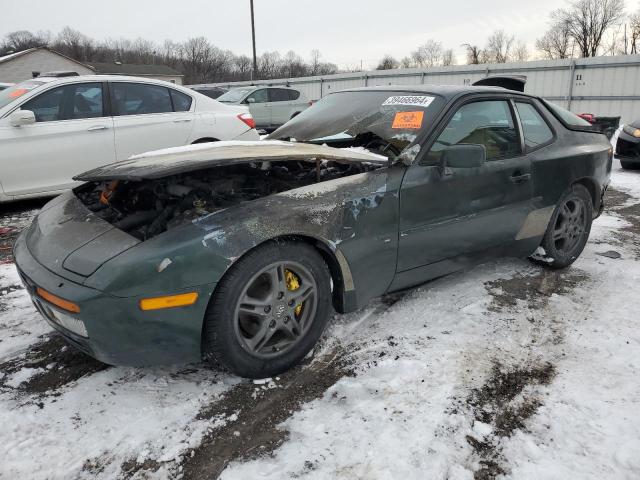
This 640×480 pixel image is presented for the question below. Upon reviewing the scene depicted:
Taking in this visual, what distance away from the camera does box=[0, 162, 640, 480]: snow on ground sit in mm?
1856

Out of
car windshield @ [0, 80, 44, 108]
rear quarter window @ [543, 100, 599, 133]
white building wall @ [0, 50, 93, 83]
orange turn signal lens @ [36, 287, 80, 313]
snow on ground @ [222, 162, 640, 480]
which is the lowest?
snow on ground @ [222, 162, 640, 480]

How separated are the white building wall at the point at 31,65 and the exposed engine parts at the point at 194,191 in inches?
1825

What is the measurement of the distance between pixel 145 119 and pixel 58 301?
423 centimetres

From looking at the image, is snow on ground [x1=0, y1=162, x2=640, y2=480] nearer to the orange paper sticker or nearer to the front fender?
the front fender

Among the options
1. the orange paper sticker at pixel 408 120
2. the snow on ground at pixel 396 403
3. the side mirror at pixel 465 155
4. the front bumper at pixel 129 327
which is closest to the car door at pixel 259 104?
the orange paper sticker at pixel 408 120

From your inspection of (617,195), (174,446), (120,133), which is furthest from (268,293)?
(617,195)

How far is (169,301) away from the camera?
79.4 inches

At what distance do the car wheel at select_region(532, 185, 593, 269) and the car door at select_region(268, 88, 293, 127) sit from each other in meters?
12.2

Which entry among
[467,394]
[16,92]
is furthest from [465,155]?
[16,92]

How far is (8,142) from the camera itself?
5.00 m

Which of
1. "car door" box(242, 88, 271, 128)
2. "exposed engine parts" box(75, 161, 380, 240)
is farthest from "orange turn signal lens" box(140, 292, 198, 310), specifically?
"car door" box(242, 88, 271, 128)

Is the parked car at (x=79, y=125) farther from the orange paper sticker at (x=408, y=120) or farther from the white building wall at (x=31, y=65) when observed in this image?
the white building wall at (x=31, y=65)

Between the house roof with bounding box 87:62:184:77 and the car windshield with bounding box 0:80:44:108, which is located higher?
the house roof with bounding box 87:62:184:77

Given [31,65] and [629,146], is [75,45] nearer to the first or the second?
[31,65]
